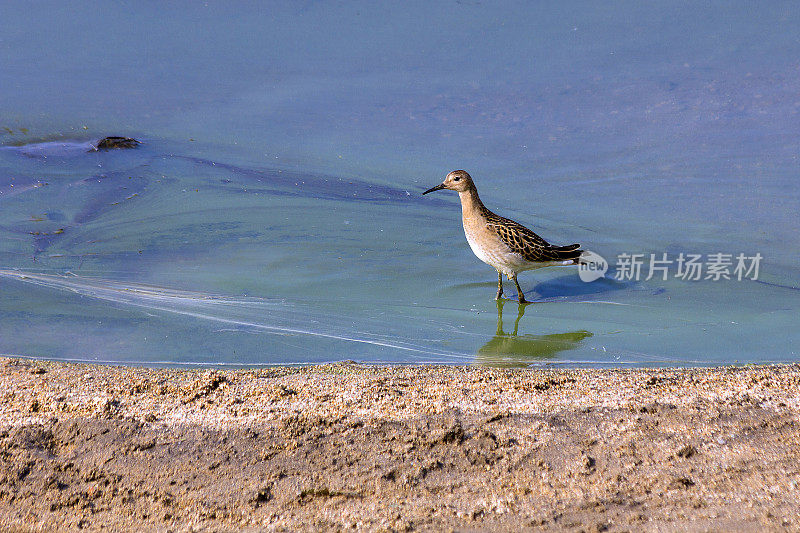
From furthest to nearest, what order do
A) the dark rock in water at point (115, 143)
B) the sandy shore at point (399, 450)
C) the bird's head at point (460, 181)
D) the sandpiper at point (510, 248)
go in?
the dark rock in water at point (115, 143)
the bird's head at point (460, 181)
the sandpiper at point (510, 248)
the sandy shore at point (399, 450)

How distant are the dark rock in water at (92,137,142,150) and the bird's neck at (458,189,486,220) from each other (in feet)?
14.1

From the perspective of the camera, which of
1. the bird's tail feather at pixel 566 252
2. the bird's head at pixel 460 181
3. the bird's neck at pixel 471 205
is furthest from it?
the bird's head at pixel 460 181

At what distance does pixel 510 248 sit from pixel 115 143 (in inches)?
204

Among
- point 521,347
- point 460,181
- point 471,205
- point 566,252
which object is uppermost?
point 460,181

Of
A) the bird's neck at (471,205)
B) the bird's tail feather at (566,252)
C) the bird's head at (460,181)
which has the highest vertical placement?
the bird's head at (460,181)

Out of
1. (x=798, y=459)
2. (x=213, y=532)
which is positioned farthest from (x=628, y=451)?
(x=213, y=532)

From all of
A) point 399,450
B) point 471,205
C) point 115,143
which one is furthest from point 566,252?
point 115,143

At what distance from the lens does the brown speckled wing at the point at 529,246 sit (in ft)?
21.7

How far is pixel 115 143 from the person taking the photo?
957 cm

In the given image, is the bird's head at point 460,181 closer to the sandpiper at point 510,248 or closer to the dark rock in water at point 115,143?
the sandpiper at point 510,248

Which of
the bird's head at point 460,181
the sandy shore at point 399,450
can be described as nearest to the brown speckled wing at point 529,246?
the bird's head at point 460,181

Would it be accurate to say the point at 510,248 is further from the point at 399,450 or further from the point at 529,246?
the point at 399,450

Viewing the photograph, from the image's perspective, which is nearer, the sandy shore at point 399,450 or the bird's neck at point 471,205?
the sandy shore at point 399,450

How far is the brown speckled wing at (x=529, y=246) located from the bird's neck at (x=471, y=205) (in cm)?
22
